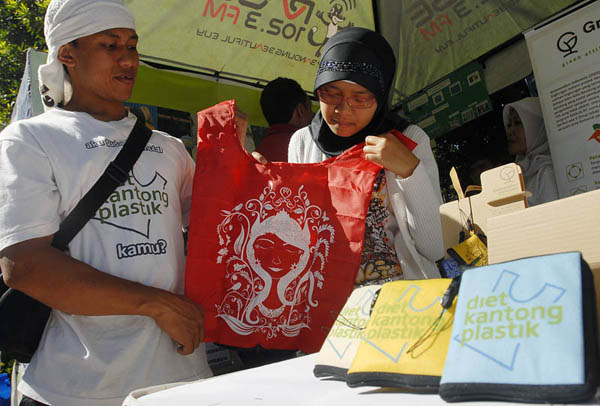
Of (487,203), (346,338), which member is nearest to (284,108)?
(487,203)

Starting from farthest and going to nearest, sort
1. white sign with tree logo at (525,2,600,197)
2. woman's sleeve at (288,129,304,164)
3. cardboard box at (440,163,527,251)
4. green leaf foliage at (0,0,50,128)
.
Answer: green leaf foliage at (0,0,50,128), white sign with tree logo at (525,2,600,197), woman's sleeve at (288,129,304,164), cardboard box at (440,163,527,251)

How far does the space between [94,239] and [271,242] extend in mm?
554

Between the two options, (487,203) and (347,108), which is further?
(347,108)

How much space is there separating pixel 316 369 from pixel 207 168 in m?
0.87

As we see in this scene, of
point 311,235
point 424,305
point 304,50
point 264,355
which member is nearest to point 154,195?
point 311,235

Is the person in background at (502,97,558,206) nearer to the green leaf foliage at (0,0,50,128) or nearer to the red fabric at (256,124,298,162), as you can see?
the red fabric at (256,124,298,162)

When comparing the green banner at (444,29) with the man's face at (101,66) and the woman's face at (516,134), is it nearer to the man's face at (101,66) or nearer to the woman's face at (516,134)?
the woman's face at (516,134)

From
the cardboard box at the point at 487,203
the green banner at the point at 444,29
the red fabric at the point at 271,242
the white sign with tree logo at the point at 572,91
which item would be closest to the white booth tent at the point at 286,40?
the green banner at the point at 444,29

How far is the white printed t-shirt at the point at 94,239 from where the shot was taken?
1.41 metres

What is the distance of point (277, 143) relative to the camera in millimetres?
2924

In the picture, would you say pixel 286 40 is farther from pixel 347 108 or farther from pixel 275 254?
pixel 275 254

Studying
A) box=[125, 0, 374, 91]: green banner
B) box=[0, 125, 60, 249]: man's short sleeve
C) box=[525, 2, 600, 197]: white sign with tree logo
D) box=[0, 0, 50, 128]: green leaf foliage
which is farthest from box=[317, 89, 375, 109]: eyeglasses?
box=[0, 0, 50, 128]: green leaf foliage

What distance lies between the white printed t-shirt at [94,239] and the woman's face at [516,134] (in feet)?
10.4

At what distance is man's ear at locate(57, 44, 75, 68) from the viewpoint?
170 centimetres
